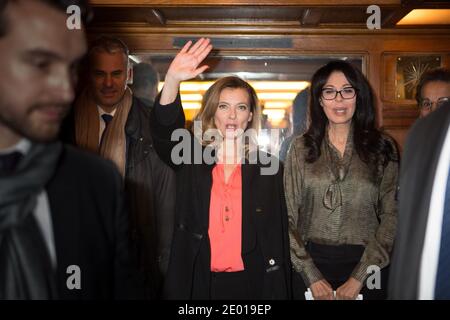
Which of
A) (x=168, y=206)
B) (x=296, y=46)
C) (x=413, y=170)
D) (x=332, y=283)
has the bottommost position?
(x=332, y=283)

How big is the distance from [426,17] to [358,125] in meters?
0.67

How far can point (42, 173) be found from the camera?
0.61 metres

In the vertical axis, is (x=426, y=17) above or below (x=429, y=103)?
above

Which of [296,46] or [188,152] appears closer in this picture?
[188,152]

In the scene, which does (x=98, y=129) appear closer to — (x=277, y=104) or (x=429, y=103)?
(x=277, y=104)

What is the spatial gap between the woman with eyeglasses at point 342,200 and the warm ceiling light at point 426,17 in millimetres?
527

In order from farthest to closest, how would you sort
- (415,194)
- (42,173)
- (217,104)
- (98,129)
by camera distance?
(98,129)
(217,104)
(415,194)
(42,173)

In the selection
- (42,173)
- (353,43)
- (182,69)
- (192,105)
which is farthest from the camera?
(353,43)

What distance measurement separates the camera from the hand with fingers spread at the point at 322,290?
1267 millimetres

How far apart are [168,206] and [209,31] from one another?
0.73 meters

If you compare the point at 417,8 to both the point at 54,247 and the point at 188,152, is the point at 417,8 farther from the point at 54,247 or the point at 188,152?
the point at 54,247

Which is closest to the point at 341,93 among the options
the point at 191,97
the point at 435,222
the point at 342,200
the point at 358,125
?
the point at 358,125

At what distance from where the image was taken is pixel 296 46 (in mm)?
1740

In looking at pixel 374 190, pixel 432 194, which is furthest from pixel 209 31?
pixel 432 194
